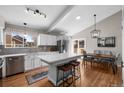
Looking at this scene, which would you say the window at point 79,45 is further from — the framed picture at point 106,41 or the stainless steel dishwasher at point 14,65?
the stainless steel dishwasher at point 14,65

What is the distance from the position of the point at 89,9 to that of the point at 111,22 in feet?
3.92

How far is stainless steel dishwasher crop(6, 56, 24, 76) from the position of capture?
2801 mm

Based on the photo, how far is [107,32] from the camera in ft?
11.6

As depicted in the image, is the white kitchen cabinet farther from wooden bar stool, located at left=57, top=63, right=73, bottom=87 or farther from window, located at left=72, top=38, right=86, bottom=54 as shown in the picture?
window, located at left=72, top=38, right=86, bottom=54

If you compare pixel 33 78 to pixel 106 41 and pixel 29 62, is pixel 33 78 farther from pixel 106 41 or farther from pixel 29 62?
pixel 106 41

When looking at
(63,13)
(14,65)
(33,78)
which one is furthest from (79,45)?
(14,65)

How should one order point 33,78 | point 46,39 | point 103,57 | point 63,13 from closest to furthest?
point 33,78 → point 63,13 → point 103,57 → point 46,39

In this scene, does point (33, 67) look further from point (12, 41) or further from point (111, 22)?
point (111, 22)

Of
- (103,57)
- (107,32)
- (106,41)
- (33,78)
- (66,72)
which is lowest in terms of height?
(33,78)

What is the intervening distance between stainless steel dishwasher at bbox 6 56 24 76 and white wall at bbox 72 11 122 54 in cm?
260

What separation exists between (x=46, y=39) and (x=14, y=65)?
2.10 meters

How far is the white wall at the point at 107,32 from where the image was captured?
314 cm

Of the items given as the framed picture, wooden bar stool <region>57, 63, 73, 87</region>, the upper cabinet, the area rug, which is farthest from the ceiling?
the area rug

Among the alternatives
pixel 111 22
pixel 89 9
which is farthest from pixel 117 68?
pixel 89 9
